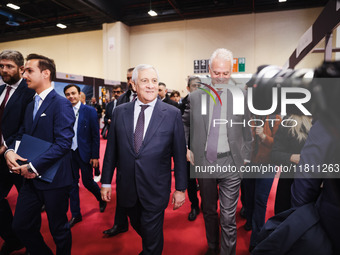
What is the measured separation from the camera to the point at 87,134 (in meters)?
2.83

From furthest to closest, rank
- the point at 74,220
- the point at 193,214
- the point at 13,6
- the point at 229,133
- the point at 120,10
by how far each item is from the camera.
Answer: the point at 120,10 → the point at 13,6 → the point at 193,214 → the point at 74,220 → the point at 229,133

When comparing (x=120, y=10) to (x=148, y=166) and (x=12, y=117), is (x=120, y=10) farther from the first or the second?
(x=148, y=166)

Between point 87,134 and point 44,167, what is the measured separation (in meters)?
1.25

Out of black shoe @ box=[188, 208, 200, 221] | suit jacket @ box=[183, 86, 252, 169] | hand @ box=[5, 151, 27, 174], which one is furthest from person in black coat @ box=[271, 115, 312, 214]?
hand @ box=[5, 151, 27, 174]

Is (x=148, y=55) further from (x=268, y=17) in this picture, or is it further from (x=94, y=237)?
(x=94, y=237)

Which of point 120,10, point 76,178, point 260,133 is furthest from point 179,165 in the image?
point 120,10

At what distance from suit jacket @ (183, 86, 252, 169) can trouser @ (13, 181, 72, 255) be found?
3.64 feet

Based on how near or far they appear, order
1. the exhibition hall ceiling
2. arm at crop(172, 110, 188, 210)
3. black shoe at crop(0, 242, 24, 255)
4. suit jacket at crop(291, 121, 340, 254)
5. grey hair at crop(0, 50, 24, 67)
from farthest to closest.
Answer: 1. the exhibition hall ceiling
2. black shoe at crop(0, 242, 24, 255)
3. grey hair at crop(0, 50, 24, 67)
4. arm at crop(172, 110, 188, 210)
5. suit jacket at crop(291, 121, 340, 254)

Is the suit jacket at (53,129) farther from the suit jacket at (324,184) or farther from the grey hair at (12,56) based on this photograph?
the suit jacket at (324,184)

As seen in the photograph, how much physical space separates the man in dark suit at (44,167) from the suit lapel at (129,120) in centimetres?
43

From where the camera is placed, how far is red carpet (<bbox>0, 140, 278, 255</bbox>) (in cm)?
217

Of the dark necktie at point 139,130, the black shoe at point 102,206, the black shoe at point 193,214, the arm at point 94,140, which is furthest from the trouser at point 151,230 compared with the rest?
the black shoe at point 102,206

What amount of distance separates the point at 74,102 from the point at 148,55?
10.4m

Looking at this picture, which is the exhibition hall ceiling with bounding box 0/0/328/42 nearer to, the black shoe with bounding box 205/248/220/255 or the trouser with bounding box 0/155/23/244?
the trouser with bounding box 0/155/23/244
